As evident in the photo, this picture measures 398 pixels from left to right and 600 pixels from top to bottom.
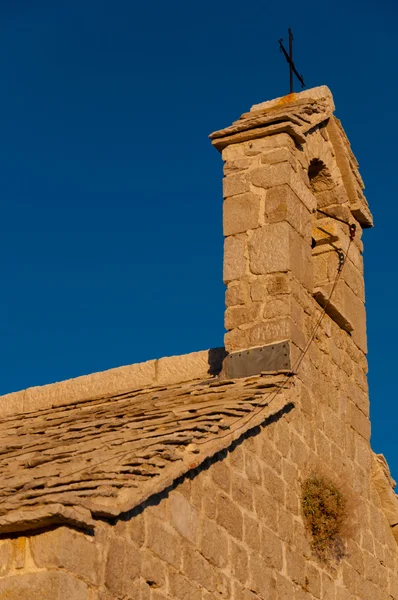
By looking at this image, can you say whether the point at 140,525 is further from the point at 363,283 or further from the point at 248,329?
the point at 363,283

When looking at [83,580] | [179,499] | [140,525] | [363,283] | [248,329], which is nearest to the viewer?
[83,580]

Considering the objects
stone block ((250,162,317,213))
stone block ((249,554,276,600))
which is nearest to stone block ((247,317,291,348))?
stone block ((250,162,317,213))

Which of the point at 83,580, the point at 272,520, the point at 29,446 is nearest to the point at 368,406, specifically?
the point at 272,520

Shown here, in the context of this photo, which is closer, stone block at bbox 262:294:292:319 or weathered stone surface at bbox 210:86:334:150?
stone block at bbox 262:294:292:319

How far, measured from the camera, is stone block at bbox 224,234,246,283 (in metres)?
8.79

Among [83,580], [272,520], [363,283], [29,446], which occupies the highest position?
[363,283]

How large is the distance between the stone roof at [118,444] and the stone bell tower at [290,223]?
0.62 metres

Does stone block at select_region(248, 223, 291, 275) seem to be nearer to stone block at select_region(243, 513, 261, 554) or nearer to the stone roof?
the stone roof

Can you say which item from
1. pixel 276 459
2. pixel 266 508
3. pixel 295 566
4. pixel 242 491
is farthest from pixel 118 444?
pixel 295 566

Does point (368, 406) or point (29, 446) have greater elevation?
point (368, 406)

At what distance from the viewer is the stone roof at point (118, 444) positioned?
571cm

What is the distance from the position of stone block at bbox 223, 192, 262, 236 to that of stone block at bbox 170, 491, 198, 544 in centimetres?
A: 290

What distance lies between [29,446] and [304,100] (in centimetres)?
384

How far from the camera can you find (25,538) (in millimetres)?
5570
